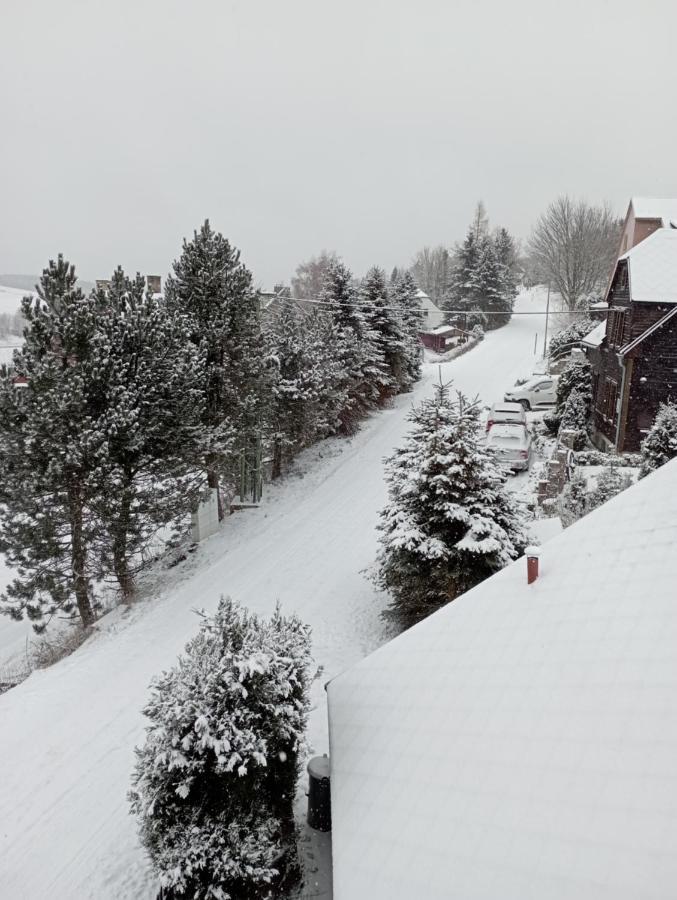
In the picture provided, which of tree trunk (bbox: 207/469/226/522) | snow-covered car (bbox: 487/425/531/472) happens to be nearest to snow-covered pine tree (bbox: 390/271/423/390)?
snow-covered car (bbox: 487/425/531/472)

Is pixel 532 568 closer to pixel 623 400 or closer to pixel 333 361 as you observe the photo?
pixel 623 400

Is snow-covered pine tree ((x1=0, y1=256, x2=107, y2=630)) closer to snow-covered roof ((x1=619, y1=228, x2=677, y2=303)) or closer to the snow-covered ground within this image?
the snow-covered ground

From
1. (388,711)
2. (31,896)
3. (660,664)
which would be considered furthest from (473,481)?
(31,896)

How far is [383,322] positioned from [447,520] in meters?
22.1

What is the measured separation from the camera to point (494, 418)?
23.7 meters

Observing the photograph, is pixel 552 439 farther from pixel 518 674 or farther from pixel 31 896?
pixel 31 896

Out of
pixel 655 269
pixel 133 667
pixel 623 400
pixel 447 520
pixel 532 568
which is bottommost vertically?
pixel 133 667

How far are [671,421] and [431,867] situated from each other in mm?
13734

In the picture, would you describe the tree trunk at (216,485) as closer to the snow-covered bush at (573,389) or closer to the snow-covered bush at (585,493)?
the snow-covered bush at (585,493)

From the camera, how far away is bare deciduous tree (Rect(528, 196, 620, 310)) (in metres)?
54.6

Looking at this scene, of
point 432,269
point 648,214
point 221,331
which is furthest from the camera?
point 432,269

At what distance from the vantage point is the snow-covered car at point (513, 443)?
67.7ft

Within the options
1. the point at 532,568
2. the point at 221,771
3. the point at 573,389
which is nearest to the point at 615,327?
the point at 573,389

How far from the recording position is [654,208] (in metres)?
28.1
